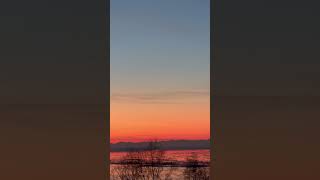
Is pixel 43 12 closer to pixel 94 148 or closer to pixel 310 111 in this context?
pixel 94 148

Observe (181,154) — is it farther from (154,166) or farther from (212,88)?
(212,88)

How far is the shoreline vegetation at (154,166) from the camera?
252 inches

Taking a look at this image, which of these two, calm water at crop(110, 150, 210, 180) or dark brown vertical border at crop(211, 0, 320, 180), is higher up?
dark brown vertical border at crop(211, 0, 320, 180)

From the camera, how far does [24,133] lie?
4121mm

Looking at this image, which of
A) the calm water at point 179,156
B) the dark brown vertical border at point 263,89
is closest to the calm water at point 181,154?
the calm water at point 179,156

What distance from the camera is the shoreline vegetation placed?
6.40m

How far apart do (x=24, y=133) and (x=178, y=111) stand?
82.5 inches

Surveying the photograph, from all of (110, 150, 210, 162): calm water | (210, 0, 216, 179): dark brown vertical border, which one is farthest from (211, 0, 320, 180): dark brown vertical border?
(110, 150, 210, 162): calm water

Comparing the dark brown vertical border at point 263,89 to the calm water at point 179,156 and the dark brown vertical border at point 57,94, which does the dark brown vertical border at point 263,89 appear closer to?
the dark brown vertical border at point 57,94

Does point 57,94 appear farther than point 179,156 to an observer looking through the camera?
No

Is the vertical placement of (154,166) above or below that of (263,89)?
below

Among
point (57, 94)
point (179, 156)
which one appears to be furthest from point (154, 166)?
point (57, 94)

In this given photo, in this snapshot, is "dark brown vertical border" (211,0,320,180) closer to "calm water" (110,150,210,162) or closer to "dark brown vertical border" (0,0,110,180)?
"dark brown vertical border" (0,0,110,180)

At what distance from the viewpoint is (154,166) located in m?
6.67
